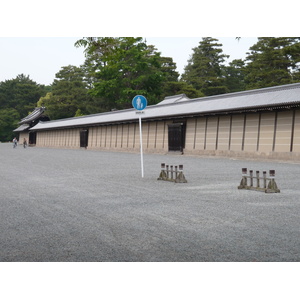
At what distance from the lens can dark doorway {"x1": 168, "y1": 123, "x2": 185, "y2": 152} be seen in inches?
1210

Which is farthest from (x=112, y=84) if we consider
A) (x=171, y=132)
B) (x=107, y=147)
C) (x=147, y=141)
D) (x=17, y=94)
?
(x=17, y=94)

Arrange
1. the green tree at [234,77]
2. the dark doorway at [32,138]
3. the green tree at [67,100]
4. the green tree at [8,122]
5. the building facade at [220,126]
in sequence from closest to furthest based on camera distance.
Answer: the building facade at [220,126]
the green tree at [234,77]
the green tree at [67,100]
the dark doorway at [32,138]
the green tree at [8,122]

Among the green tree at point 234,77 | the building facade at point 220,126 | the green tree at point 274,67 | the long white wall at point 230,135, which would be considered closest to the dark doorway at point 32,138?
the building facade at point 220,126

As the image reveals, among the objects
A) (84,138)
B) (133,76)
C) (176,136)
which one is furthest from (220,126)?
(133,76)

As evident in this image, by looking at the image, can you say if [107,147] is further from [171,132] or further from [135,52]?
[135,52]

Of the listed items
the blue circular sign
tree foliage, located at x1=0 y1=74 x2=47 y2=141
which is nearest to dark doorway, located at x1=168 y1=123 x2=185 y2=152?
the blue circular sign

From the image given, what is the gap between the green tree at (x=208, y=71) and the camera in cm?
5153

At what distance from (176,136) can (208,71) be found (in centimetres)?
2516

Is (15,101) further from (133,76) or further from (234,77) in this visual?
(234,77)

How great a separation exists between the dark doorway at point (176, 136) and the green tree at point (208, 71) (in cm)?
2043

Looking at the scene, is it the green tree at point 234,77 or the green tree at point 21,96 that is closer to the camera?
the green tree at point 234,77

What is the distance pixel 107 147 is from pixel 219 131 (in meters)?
17.9

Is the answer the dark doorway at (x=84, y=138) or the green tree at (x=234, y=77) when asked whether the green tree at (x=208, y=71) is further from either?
the dark doorway at (x=84, y=138)

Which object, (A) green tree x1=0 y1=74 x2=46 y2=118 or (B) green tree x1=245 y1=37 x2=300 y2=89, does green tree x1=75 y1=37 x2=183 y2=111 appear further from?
(A) green tree x1=0 y1=74 x2=46 y2=118
